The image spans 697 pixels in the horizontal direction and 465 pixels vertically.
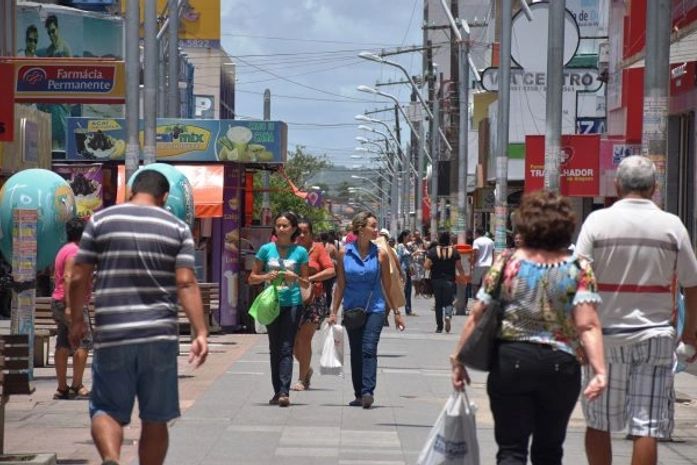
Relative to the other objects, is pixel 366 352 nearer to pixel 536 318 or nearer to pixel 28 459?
pixel 28 459

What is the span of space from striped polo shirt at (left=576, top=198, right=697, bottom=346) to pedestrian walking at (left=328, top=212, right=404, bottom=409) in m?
5.44

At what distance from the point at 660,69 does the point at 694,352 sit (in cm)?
455

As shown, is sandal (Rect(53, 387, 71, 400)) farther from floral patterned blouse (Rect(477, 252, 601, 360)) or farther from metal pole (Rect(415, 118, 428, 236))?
metal pole (Rect(415, 118, 428, 236))

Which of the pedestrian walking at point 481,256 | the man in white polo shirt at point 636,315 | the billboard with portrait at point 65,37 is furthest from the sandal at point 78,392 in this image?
the billboard with portrait at point 65,37

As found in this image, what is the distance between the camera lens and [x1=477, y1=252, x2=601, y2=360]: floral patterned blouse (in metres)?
7.20

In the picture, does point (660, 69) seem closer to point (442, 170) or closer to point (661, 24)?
point (661, 24)

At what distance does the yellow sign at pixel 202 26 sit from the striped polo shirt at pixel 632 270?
3072 inches

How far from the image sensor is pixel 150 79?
2164 centimetres

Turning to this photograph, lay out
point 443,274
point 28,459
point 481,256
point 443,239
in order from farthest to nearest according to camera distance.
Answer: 1. point 481,256
2. point 443,239
3. point 443,274
4. point 28,459

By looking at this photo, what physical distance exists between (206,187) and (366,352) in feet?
38.1

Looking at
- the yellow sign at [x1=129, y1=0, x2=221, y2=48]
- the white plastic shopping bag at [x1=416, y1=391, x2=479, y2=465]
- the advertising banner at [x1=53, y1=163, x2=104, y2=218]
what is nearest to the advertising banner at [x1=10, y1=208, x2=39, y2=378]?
the white plastic shopping bag at [x1=416, y1=391, x2=479, y2=465]

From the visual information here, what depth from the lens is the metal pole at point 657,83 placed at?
1286 cm

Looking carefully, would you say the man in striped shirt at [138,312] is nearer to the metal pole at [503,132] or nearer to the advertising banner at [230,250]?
the advertising banner at [230,250]

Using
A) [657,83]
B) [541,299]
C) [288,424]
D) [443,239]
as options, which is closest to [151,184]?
[541,299]
